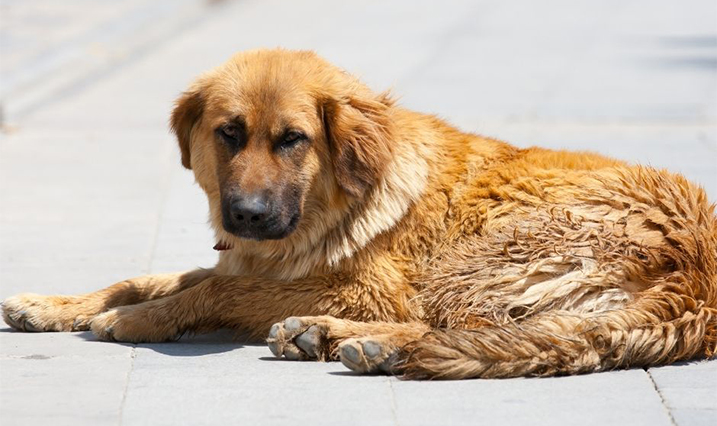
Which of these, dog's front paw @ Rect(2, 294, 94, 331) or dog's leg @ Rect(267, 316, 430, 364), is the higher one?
dog's leg @ Rect(267, 316, 430, 364)

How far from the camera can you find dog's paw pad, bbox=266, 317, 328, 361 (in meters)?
5.84

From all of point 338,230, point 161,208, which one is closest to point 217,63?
point 161,208

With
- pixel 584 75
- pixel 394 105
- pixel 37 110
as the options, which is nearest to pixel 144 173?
pixel 37 110

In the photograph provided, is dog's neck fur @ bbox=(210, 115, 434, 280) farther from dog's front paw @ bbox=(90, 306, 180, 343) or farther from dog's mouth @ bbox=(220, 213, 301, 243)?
dog's front paw @ bbox=(90, 306, 180, 343)

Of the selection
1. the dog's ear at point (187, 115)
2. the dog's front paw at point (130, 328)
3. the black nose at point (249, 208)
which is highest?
the dog's ear at point (187, 115)

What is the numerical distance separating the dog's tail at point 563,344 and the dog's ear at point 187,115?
1726 mm

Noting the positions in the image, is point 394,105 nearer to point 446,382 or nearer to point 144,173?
point 446,382

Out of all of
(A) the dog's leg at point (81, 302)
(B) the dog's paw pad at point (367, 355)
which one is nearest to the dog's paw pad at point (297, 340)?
(B) the dog's paw pad at point (367, 355)

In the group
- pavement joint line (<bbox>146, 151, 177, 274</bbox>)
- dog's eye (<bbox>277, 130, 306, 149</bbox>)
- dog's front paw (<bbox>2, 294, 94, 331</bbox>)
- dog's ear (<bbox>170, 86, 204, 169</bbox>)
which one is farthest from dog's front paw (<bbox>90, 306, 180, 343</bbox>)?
pavement joint line (<bbox>146, 151, 177, 274</bbox>)

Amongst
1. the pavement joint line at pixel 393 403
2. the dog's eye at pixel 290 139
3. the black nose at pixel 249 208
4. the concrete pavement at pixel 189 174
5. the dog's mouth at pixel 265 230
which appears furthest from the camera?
the dog's eye at pixel 290 139

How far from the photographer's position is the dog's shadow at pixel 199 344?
606 cm

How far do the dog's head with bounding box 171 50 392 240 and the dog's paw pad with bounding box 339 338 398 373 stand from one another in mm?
725

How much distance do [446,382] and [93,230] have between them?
4.03 meters

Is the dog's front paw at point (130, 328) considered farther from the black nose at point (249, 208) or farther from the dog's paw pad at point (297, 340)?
the black nose at point (249, 208)
